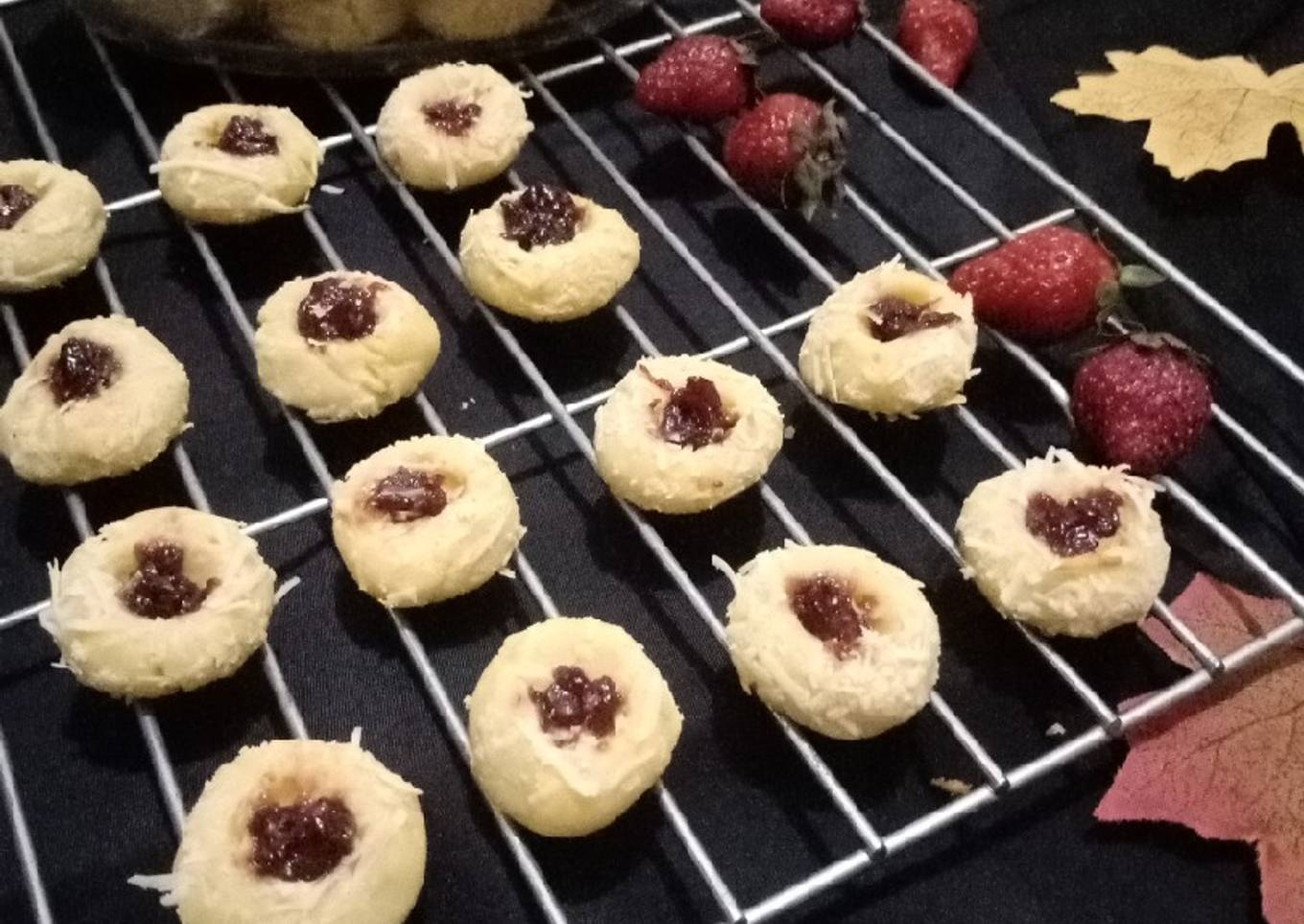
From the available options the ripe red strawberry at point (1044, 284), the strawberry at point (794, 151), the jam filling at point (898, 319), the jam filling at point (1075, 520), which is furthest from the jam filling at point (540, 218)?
the jam filling at point (1075, 520)

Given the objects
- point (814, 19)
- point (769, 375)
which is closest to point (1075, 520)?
point (769, 375)

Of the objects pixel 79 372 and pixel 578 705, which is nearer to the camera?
pixel 578 705

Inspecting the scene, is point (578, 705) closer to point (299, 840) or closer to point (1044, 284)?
point (299, 840)

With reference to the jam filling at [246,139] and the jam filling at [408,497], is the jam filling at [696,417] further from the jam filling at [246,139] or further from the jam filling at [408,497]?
the jam filling at [246,139]

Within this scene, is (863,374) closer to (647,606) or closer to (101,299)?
(647,606)

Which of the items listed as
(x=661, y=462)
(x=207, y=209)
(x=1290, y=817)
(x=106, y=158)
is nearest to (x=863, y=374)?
(x=661, y=462)

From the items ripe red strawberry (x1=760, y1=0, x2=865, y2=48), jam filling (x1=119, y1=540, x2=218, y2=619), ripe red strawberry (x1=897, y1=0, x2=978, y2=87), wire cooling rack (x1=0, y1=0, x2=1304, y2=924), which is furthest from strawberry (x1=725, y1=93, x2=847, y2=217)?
jam filling (x1=119, y1=540, x2=218, y2=619)

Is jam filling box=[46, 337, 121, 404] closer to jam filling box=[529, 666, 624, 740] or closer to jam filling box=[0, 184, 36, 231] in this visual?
jam filling box=[0, 184, 36, 231]
